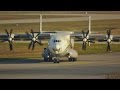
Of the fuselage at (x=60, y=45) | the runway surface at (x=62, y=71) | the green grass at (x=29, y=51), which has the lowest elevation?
the runway surface at (x=62, y=71)

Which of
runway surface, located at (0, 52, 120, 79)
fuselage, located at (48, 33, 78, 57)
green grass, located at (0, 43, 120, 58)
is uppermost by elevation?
fuselage, located at (48, 33, 78, 57)

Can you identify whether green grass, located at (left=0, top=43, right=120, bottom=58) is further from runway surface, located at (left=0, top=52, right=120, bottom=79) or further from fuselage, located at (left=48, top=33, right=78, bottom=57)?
fuselage, located at (left=48, top=33, right=78, bottom=57)

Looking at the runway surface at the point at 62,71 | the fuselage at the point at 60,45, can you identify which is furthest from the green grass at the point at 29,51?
the fuselage at the point at 60,45

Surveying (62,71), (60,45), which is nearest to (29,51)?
(60,45)

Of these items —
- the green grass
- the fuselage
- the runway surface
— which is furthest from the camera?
the green grass

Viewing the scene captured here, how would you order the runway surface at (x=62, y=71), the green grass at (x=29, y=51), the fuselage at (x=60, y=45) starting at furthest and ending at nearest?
1. the green grass at (x=29, y=51)
2. the fuselage at (x=60, y=45)
3. the runway surface at (x=62, y=71)

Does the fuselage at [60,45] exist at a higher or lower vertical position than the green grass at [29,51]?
higher

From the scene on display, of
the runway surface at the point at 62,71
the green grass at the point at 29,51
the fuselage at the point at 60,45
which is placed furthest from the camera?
the green grass at the point at 29,51

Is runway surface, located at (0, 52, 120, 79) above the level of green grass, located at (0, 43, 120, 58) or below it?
below

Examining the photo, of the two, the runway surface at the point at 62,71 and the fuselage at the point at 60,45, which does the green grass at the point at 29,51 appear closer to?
the runway surface at the point at 62,71

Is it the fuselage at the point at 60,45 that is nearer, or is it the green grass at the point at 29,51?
the fuselage at the point at 60,45

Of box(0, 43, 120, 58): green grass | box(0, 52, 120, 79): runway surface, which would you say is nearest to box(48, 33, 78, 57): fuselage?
box(0, 52, 120, 79): runway surface
